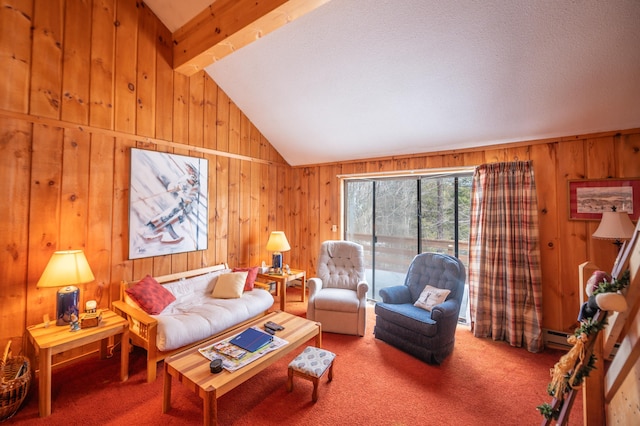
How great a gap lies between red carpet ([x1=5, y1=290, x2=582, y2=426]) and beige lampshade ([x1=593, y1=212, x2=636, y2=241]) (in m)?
1.33

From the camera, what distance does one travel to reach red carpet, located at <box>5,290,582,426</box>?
6.00 ft

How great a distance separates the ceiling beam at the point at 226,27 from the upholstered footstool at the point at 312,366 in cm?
272

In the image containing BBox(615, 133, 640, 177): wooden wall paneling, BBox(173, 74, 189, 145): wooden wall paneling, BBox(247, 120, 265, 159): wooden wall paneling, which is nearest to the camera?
BBox(615, 133, 640, 177): wooden wall paneling

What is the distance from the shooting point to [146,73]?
2.90 meters

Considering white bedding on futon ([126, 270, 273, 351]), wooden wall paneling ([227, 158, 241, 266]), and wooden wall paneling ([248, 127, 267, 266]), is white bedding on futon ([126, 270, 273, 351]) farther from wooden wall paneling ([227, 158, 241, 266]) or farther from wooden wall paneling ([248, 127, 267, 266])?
wooden wall paneling ([248, 127, 267, 266])

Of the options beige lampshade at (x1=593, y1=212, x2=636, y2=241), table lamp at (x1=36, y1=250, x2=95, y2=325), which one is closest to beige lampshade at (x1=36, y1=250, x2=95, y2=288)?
table lamp at (x1=36, y1=250, x2=95, y2=325)

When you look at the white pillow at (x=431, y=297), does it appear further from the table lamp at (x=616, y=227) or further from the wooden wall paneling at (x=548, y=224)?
the table lamp at (x=616, y=227)

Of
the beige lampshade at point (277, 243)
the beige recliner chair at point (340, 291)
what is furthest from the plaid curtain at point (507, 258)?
the beige lampshade at point (277, 243)

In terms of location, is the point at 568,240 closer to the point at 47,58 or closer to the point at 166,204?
the point at 166,204

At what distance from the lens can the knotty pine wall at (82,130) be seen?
2137 millimetres

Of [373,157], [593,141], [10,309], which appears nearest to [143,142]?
[10,309]

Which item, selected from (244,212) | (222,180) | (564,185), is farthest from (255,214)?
(564,185)

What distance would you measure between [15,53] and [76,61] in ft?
1.26

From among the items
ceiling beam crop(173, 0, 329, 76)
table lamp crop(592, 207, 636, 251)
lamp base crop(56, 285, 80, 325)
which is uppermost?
ceiling beam crop(173, 0, 329, 76)
